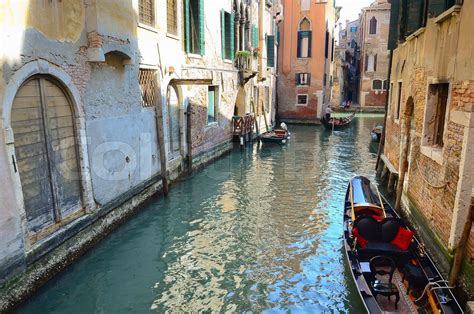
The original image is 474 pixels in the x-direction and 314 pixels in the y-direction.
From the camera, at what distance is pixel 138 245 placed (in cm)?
584

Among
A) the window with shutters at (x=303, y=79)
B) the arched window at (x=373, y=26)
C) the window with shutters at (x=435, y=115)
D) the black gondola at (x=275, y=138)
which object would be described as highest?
the arched window at (x=373, y=26)

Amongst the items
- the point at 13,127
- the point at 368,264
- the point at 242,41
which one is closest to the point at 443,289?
the point at 368,264

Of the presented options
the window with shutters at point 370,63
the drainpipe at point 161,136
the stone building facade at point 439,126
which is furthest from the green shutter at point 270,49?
the window with shutters at point 370,63

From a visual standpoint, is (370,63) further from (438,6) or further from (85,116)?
(85,116)

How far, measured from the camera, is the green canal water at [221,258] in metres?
4.41

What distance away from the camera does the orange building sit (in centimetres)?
2250

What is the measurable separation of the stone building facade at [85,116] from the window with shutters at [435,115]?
457 centimetres

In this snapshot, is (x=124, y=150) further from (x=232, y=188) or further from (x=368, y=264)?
(x=368, y=264)

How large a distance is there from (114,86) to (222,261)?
10.9ft

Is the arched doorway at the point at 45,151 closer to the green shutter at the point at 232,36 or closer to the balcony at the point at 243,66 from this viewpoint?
the green shutter at the point at 232,36

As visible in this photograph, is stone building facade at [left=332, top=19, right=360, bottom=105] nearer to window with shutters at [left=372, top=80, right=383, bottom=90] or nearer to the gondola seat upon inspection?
window with shutters at [left=372, top=80, right=383, bottom=90]

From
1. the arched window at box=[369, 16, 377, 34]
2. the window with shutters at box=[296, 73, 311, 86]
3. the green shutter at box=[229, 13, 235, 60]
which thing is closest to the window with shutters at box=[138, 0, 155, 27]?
the green shutter at box=[229, 13, 235, 60]

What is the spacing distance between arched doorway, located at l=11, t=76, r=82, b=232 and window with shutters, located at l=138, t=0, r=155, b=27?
9.70ft

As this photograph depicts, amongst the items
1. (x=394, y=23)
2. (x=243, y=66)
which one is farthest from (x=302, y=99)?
(x=394, y=23)
